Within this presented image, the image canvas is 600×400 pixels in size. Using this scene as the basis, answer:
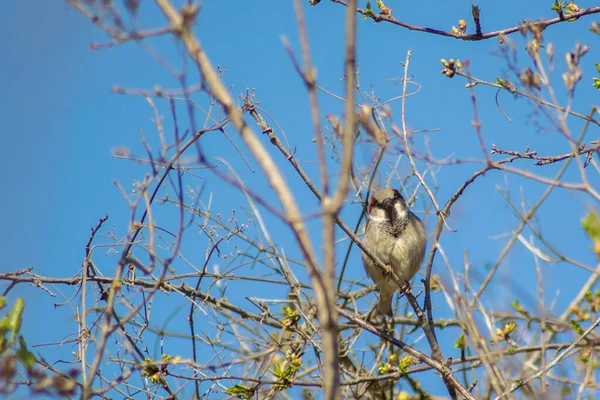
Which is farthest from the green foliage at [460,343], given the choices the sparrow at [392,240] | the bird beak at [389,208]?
the bird beak at [389,208]

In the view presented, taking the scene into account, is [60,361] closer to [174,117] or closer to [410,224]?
[174,117]

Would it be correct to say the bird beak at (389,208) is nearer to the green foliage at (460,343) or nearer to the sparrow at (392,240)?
the sparrow at (392,240)

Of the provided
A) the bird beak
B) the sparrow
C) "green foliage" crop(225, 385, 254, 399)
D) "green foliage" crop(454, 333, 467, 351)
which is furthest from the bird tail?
"green foliage" crop(225, 385, 254, 399)

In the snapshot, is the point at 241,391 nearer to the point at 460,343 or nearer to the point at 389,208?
the point at 460,343

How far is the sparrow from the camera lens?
5.89 meters

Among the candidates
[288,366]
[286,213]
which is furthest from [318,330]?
[286,213]

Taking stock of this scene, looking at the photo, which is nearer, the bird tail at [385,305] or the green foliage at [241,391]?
the green foliage at [241,391]

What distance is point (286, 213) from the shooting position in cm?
152

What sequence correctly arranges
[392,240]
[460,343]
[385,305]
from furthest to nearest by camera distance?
1. [392,240]
2. [385,305]
3. [460,343]

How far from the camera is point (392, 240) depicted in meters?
5.98

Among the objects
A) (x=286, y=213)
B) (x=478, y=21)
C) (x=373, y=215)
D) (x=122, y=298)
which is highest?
(x=373, y=215)

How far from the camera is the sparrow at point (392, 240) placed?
5.89 meters

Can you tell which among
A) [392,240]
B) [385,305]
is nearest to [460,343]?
[385,305]

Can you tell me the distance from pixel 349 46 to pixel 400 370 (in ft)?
10.6
